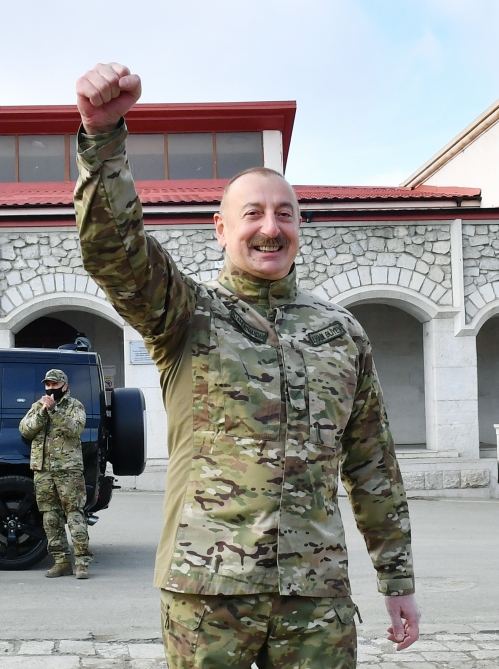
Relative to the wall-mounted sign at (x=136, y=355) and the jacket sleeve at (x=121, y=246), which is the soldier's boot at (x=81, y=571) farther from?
the wall-mounted sign at (x=136, y=355)

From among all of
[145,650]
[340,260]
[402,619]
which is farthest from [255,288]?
[340,260]

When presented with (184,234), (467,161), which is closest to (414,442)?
(184,234)

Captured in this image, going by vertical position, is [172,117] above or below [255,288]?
above

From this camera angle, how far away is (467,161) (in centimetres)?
2567

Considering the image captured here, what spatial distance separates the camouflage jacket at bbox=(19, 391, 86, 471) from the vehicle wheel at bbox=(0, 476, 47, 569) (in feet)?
1.58

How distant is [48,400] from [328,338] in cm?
654

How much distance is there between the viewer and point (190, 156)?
21828mm

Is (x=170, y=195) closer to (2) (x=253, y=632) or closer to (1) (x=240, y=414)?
(1) (x=240, y=414)

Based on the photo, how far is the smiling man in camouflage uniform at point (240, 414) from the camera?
2223 mm

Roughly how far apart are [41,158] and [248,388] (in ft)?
66.2

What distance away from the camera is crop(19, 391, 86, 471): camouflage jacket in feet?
28.9

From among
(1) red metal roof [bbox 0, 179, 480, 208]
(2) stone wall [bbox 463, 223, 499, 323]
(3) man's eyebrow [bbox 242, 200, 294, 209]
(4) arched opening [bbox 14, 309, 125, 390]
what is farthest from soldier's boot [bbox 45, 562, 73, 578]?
(4) arched opening [bbox 14, 309, 125, 390]

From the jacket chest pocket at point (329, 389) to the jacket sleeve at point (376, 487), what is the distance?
152 millimetres

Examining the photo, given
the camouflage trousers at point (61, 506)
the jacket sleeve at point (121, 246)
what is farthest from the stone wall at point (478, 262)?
the jacket sleeve at point (121, 246)
